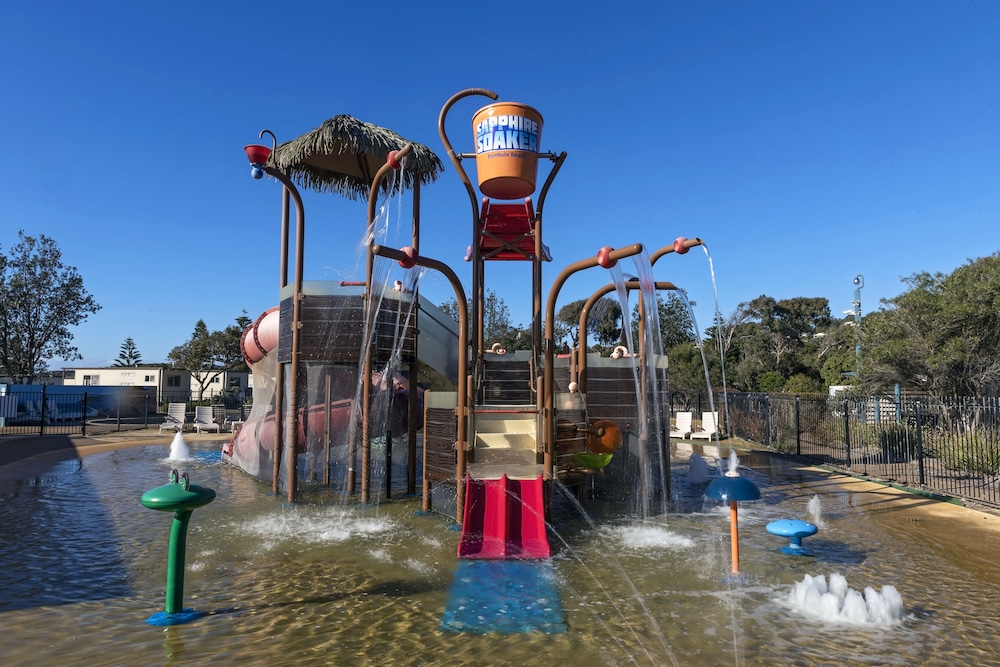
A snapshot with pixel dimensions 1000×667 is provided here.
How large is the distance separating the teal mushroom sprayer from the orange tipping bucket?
6540 mm

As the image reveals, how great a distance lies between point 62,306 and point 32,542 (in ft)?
125

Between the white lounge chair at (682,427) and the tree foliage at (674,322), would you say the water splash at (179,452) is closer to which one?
the white lounge chair at (682,427)

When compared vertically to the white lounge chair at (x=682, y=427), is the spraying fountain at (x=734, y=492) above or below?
above

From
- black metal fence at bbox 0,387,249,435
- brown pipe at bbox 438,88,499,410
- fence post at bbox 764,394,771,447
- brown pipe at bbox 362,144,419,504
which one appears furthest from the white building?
brown pipe at bbox 438,88,499,410

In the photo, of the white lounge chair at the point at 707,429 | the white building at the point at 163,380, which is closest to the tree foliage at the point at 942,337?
the white lounge chair at the point at 707,429

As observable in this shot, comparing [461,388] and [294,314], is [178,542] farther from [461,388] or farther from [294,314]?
[294,314]

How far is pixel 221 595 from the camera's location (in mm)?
5836

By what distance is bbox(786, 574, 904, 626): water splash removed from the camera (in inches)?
208

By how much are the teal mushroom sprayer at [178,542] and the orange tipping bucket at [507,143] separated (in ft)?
21.5

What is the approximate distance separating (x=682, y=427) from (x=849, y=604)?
17.6 m

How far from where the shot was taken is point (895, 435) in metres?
14.8

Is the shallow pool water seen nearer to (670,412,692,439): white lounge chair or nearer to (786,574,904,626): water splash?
(786,574,904,626): water splash

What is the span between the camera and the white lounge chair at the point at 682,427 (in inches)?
876

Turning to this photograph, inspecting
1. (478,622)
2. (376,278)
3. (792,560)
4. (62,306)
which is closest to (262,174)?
(376,278)
